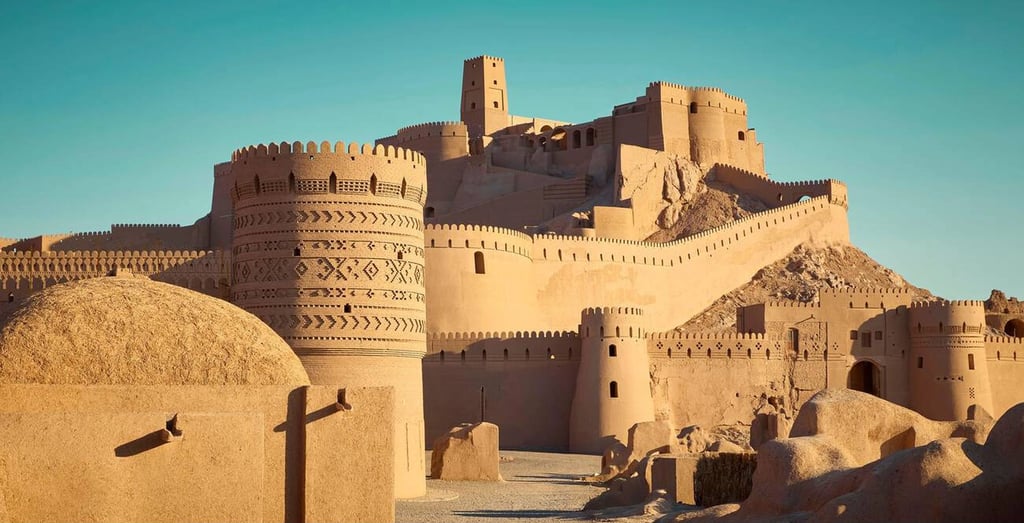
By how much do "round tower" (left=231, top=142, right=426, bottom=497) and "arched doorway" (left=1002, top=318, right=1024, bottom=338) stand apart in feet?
103

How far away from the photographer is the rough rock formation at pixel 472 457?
22906mm

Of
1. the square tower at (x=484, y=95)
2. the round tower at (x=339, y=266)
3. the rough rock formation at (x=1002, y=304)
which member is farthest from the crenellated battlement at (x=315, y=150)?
the square tower at (x=484, y=95)

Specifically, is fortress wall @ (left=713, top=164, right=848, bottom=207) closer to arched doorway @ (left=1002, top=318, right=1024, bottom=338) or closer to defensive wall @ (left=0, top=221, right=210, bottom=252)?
arched doorway @ (left=1002, top=318, right=1024, bottom=338)

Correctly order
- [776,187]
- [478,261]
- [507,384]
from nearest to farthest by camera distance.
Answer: [507,384] < [478,261] < [776,187]

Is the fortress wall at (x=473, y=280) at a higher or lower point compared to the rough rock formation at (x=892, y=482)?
higher

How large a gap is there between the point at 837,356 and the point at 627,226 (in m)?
9.89

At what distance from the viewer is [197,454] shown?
11930 millimetres

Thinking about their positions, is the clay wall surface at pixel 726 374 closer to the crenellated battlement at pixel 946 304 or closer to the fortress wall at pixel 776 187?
the crenellated battlement at pixel 946 304

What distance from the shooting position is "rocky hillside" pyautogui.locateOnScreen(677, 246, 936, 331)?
42.7 m

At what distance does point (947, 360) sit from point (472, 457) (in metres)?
19.1

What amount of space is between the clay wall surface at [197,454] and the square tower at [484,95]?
148 feet

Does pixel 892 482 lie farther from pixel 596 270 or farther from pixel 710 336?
pixel 596 270

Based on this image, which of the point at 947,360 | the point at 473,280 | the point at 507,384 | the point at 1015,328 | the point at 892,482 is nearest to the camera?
the point at 892,482

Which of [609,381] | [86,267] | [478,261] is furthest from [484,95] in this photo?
[86,267]
